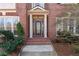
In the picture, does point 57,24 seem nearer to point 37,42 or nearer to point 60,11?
point 60,11

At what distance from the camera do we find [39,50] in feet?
7.30

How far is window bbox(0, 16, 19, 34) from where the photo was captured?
7.09ft

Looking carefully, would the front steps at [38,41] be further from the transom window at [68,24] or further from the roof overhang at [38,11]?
the roof overhang at [38,11]

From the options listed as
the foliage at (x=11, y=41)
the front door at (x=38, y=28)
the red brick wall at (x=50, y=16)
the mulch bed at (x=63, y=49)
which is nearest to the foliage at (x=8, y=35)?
the foliage at (x=11, y=41)

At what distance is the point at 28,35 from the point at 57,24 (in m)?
0.45

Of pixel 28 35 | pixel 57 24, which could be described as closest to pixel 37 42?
pixel 28 35

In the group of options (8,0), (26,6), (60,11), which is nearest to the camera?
(8,0)

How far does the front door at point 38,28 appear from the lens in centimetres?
214

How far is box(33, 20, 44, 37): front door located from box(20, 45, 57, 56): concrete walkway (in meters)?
0.18

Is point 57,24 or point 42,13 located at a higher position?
point 42,13

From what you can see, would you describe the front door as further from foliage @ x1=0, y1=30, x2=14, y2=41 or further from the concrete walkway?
foliage @ x1=0, y1=30, x2=14, y2=41

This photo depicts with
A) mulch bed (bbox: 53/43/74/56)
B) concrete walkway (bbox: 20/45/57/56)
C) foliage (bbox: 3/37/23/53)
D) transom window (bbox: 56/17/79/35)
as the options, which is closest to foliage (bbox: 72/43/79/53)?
mulch bed (bbox: 53/43/74/56)

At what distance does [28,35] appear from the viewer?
216 cm

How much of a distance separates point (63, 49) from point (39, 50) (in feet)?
1.10
